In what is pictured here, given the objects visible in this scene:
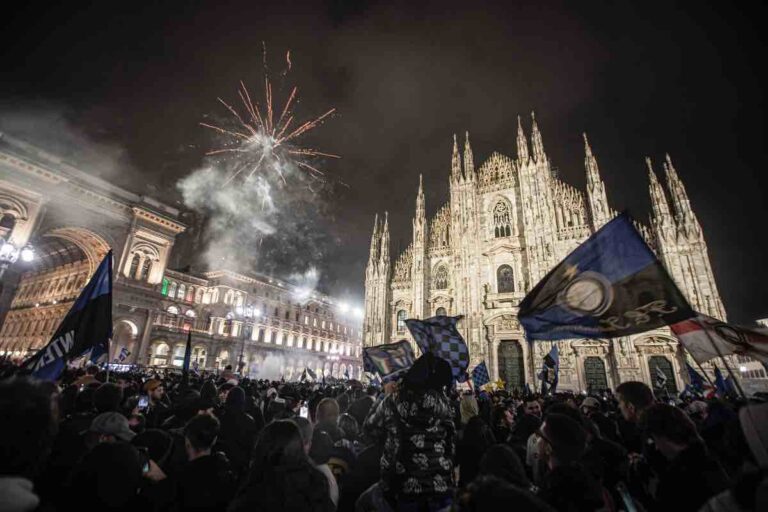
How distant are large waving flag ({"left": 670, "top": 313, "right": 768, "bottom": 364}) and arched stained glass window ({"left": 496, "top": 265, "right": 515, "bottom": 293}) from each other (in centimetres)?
2490

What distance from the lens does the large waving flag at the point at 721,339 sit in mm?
4672

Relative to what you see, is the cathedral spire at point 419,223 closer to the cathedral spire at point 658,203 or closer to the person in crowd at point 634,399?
the cathedral spire at point 658,203

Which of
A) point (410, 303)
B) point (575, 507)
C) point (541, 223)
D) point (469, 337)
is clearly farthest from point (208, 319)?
point (575, 507)

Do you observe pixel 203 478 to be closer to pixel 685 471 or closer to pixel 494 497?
pixel 494 497

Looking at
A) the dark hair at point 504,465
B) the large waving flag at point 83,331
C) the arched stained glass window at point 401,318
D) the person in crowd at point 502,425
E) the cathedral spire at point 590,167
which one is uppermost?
the cathedral spire at point 590,167

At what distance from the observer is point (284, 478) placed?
205cm

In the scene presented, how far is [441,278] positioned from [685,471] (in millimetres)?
31014

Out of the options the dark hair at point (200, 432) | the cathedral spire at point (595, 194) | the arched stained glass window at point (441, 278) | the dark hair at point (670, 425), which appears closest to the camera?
the dark hair at point (670, 425)

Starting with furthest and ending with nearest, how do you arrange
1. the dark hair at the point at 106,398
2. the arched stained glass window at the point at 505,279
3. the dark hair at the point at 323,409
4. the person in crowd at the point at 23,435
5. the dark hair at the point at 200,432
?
the arched stained glass window at the point at 505,279, the dark hair at the point at 323,409, the dark hair at the point at 106,398, the dark hair at the point at 200,432, the person in crowd at the point at 23,435

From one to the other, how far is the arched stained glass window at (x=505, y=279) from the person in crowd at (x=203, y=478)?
2902cm

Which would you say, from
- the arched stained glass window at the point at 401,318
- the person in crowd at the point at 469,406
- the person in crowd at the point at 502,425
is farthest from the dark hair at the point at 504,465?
the arched stained glass window at the point at 401,318

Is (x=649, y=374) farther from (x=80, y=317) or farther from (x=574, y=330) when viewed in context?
(x=80, y=317)

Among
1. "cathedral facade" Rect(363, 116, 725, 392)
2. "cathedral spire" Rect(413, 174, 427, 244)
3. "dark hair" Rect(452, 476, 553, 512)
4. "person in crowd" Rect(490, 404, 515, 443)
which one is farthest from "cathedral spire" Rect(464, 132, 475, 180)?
"dark hair" Rect(452, 476, 553, 512)

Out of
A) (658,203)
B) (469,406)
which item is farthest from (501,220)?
(469,406)
